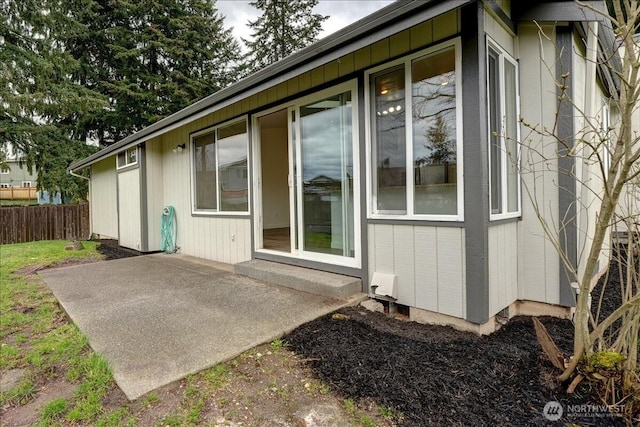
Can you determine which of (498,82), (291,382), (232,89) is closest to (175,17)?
(232,89)

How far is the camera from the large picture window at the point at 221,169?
5.39 meters

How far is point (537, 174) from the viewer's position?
10.6 ft

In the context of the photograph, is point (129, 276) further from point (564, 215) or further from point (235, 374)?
point (564, 215)

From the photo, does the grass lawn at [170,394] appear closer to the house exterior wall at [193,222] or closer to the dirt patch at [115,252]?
the house exterior wall at [193,222]

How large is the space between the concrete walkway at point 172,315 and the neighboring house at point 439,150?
814 millimetres

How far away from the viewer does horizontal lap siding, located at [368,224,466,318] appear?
2.88 metres

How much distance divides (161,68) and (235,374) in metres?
17.7

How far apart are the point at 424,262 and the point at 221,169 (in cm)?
392

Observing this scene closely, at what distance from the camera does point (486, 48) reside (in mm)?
2789

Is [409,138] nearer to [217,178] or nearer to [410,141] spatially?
[410,141]

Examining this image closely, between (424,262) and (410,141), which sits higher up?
(410,141)

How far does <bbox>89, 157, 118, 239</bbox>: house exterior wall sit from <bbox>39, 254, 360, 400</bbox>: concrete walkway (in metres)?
5.16

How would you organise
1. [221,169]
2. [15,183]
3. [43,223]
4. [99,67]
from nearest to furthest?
1. [221,169]
2. [43,223]
3. [99,67]
4. [15,183]

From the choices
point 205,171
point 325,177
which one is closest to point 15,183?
point 205,171
